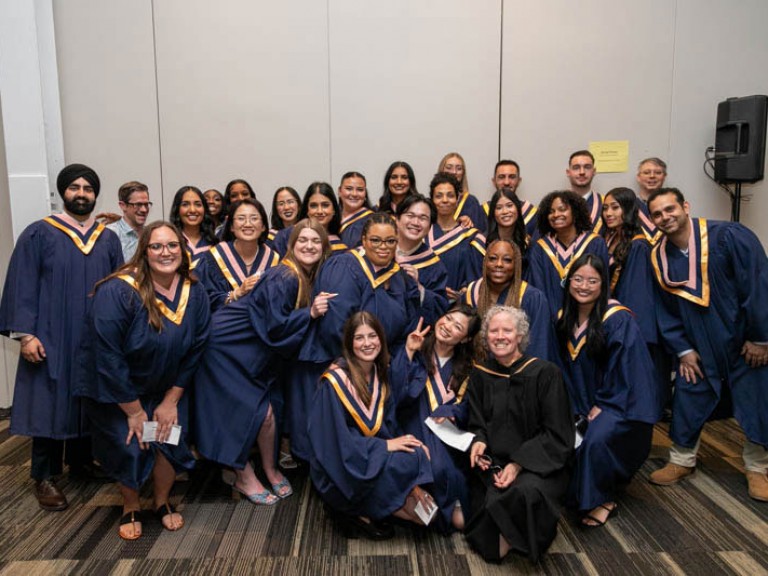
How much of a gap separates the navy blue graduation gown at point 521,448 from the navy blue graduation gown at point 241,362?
99cm

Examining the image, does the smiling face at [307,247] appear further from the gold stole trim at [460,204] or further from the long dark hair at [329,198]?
the gold stole trim at [460,204]

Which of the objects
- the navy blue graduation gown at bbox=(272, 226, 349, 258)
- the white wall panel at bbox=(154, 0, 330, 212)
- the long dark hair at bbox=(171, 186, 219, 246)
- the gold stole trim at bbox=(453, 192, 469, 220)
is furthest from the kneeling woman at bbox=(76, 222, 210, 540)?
the white wall panel at bbox=(154, 0, 330, 212)

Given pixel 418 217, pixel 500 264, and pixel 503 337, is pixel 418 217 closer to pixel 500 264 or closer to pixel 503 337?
pixel 500 264

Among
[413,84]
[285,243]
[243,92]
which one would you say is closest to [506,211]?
[285,243]

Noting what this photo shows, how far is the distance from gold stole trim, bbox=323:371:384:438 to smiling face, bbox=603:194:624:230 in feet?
6.68

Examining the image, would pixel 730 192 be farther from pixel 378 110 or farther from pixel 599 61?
pixel 378 110

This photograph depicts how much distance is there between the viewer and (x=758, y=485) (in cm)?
312

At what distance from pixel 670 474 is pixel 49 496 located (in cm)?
323

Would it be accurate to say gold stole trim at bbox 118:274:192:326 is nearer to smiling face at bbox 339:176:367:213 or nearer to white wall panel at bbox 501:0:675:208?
smiling face at bbox 339:176:367:213

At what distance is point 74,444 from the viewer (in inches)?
133

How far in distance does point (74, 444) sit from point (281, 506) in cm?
125

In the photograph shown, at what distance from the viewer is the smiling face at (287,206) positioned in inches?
157

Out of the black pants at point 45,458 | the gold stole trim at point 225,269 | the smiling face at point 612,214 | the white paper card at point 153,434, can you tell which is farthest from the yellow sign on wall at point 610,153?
the black pants at point 45,458

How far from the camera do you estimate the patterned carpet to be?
2.50m
